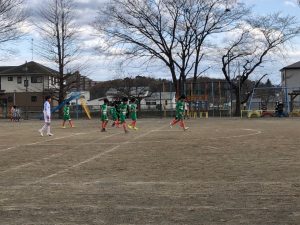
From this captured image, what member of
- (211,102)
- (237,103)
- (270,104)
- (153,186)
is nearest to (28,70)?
(211,102)

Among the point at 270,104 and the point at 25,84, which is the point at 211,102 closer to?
the point at 270,104

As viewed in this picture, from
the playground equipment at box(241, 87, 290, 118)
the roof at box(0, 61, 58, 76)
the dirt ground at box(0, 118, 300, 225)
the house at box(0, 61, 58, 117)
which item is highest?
the roof at box(0, 61, 58, 76)

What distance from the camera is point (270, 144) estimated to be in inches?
614

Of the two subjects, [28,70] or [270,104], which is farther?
[28,70]

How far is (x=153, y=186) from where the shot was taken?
838cm

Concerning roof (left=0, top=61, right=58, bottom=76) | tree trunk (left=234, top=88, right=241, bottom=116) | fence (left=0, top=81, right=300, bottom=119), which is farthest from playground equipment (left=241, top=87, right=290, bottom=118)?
roof (left=0, top=61, right=58, bottom=76)

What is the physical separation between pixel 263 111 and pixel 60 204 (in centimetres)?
A: 4252

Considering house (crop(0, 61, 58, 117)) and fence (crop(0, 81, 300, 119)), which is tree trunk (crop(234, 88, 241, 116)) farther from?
house (crop(0, 61, 58, 117))

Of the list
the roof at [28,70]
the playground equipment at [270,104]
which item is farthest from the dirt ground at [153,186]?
the roof at [28,70]

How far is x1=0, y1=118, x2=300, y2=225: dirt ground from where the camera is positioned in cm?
622

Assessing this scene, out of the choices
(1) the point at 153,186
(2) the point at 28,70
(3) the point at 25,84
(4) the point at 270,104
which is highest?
(2) the point at 28,70

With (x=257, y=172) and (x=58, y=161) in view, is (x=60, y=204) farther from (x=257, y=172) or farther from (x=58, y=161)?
(x=58, y=161)

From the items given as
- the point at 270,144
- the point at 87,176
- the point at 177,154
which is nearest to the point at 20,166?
the point at 87,176

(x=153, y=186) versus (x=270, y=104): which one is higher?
(x=270, y=104)
